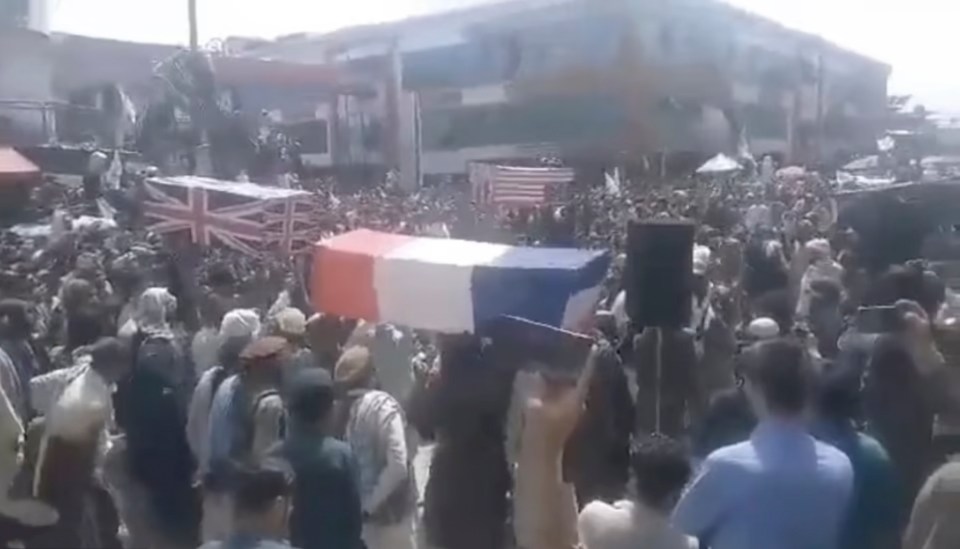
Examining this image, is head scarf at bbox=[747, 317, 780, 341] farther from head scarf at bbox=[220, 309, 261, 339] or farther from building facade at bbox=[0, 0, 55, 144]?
building facade at bbox=[0, 0, 55, 144]

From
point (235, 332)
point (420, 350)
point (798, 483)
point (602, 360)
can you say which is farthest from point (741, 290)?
point (798, 483)

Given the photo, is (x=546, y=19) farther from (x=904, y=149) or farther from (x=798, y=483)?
(x=798, y=483)

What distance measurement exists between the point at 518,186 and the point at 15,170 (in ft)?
20.4

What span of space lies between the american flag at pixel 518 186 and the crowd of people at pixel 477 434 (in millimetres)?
8727

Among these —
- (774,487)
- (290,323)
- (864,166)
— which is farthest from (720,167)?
(774,487)

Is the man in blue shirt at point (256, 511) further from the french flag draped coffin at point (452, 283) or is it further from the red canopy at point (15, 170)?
the red canopy at point (15, 170)

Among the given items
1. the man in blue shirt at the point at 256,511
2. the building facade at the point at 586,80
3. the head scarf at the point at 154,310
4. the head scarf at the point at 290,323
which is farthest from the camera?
the building facade at the point at 586,80

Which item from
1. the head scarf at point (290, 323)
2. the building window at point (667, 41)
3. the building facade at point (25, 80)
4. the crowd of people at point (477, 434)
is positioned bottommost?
the crowd of people at point (477, 434)

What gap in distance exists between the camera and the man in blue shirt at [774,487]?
11.4 feet

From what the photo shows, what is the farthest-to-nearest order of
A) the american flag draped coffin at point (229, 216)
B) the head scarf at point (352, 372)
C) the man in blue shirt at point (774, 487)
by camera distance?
the american flag draped coffin at point (229, 216) → the head scarf at point (352, 372) → the man in blue shirt at point (774, 487)

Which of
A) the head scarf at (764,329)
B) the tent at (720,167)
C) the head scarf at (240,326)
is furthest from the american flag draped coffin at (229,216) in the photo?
the tent at (720,167)

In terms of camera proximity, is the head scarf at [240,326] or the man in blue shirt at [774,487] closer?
the man in blue shirt at [774,487]

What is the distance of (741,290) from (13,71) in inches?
946

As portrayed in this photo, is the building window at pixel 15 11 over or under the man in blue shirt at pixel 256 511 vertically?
over
